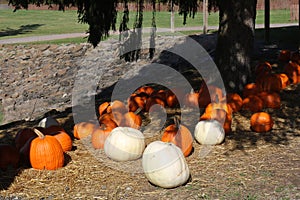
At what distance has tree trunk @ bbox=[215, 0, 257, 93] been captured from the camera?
7.96m

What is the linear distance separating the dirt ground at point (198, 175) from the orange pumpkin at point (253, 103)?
2.93 ft

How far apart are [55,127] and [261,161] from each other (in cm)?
273

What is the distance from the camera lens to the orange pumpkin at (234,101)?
744 centimetres

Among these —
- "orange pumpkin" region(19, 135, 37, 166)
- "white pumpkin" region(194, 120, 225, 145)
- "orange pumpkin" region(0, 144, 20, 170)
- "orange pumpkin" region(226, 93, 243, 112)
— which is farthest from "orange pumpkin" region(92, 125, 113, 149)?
"orange pumpkin" region(226, 93, 243, 112)

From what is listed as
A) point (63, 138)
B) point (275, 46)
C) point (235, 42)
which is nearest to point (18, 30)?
point (275, 46)

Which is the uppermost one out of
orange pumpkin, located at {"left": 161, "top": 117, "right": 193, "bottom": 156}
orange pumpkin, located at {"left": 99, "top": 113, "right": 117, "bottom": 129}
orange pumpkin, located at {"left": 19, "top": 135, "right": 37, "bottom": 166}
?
orange pumpkin, located at {"left": 99, "top": 113, "right": 117, "bottom": 129}

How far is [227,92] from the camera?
8.15m

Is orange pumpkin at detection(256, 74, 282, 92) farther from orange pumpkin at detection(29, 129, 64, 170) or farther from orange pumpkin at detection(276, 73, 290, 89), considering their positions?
orange pumpkin at detection(29, 129, 64, 170)

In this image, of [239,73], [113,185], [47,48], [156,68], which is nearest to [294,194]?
[113,185]

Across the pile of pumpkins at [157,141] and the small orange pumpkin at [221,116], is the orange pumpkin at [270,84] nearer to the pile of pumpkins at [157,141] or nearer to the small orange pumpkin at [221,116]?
the pile of pumpkins at [157,141]

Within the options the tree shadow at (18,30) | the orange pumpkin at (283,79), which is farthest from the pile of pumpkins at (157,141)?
the tree shadow at (18,30)

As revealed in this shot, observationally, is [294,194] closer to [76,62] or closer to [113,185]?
[113,185]

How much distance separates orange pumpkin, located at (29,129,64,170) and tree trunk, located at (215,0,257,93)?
3683 mm

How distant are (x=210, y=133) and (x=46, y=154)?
2.08m
